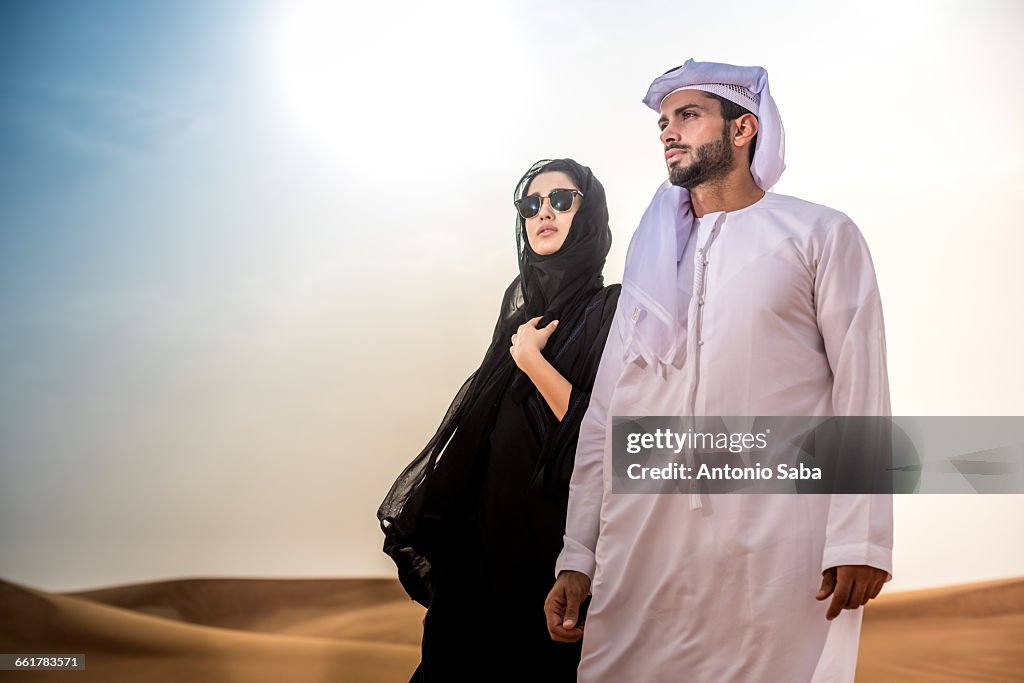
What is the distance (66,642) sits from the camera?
3133 millimetres

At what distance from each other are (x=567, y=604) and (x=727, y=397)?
0.56m

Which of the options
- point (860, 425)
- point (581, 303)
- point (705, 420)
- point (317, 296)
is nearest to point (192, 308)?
point (317, 296)

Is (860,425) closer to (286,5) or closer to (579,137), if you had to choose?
(579,137)

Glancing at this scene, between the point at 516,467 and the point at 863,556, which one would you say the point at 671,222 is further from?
the point at 863,556

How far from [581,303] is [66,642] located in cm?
182

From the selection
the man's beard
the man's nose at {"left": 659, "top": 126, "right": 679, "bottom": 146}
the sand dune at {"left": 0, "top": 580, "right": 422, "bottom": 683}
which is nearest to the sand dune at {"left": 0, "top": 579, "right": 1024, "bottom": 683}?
the sand dune at {"left": 0, "top": 580, "right": 422, "bottom": 683}

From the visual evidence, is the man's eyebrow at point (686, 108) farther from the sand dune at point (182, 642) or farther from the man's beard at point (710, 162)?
the sand dune at point (182, 642)

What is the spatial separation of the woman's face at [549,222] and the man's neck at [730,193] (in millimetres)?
503

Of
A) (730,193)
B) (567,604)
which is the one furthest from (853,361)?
(567,604)

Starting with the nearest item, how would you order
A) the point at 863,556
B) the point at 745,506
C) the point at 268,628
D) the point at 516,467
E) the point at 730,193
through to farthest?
the point at 863,556 → the point at 745,506 → the point at 730,193 → the point at 516,467 → the point at 268,628

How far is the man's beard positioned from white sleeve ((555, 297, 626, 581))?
36cm

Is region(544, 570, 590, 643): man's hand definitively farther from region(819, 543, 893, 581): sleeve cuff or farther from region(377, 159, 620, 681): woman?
region(819, 543, 893, 581): sleeve cuff

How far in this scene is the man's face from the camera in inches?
96.0

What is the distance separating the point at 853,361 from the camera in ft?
6.70
